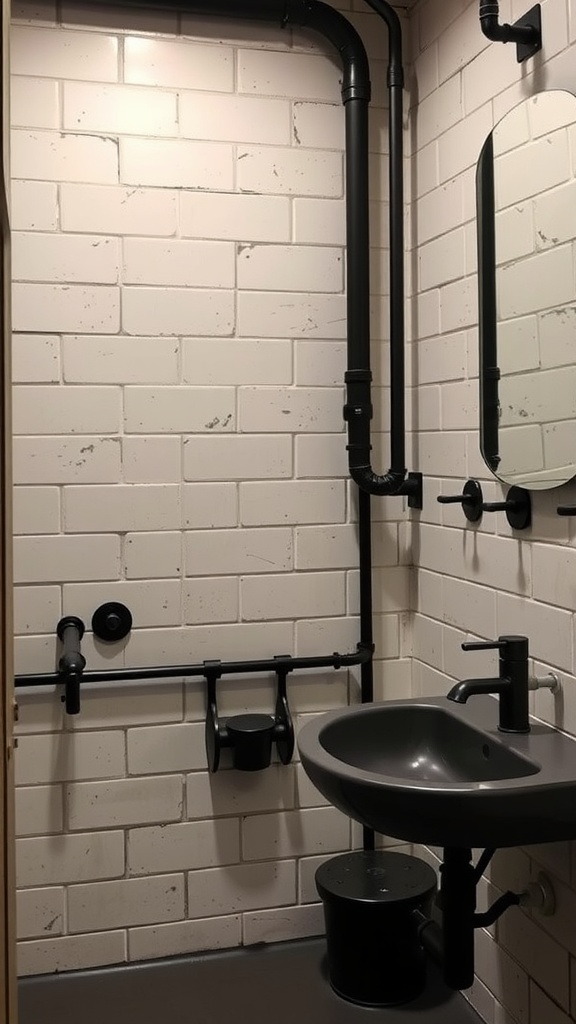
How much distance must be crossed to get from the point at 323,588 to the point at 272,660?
24 centimetres

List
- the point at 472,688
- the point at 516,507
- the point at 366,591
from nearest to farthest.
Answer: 1. the point at 472,688
2. the point at 516,507
3. the point at 366,591

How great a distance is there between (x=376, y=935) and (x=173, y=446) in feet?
4.11

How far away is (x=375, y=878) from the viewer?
2.08 m

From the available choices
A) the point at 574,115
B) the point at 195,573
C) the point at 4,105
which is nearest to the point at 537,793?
the point at 195,573

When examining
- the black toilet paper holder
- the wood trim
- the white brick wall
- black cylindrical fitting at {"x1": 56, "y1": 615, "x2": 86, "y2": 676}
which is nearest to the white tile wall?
the white brick wall

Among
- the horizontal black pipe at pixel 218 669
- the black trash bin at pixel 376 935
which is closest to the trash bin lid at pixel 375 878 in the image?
the black trash bin at pixel 376 935

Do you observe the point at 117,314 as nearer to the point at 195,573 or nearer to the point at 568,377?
the point at 195,573

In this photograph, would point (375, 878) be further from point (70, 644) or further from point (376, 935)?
point (70, 644)

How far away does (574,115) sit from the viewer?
164 cm

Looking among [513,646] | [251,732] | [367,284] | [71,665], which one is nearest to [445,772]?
[513,646]

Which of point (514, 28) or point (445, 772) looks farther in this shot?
point (445, 772)

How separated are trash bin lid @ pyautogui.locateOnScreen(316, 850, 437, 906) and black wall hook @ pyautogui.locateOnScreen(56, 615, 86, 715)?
28.6 inches

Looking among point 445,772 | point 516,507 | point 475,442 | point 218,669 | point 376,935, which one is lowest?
point 376,935

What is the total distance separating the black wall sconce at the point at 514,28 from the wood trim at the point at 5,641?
3.19ft
